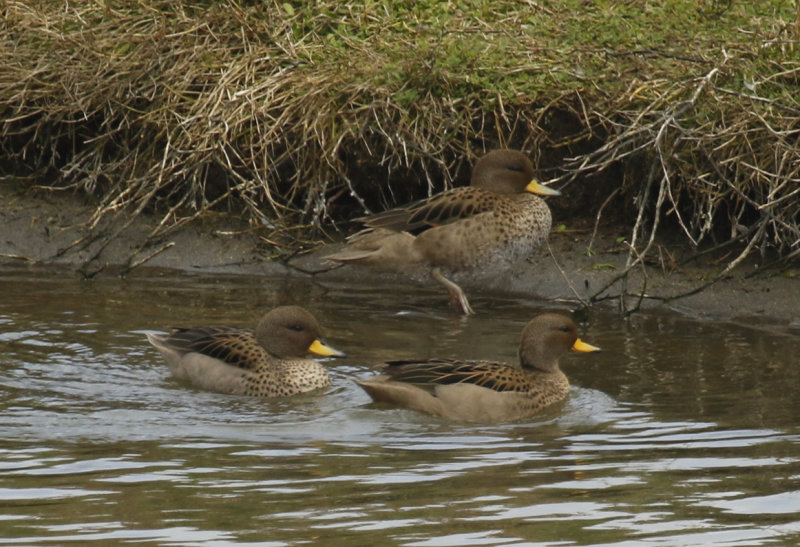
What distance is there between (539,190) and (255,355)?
9.07 ft

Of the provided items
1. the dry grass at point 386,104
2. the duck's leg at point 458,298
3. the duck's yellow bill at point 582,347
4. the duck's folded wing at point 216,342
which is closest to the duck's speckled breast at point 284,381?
the duck's folded wing at point 216,342

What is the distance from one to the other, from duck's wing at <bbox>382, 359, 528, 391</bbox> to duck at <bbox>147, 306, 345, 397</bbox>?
22.6 inches

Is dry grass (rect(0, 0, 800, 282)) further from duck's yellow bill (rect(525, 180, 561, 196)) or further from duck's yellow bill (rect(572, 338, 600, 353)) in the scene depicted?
duck's yellow bill (rect(572, 338, 600, 353))

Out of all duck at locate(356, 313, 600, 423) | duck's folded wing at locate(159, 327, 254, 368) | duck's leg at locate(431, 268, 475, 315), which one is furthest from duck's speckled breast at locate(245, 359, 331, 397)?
duck's leg at locate(431, 268, 475, 315)

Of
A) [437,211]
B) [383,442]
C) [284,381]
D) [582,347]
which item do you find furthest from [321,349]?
[437,211]

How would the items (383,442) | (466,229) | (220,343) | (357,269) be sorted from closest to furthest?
(383,442)
(220,343)
(466,229)
(357,269)

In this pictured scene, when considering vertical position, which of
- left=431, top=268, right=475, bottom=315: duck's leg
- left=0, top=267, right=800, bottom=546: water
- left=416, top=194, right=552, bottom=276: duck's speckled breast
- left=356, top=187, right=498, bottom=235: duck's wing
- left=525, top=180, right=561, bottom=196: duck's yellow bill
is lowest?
left=0, top=267, right=800, bottom=546: water

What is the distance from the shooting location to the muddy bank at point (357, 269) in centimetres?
912

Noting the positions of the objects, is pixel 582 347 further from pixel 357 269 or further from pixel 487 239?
pixel 357 269

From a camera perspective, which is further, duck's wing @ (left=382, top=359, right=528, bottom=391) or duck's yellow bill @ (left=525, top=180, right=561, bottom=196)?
duck's yellow bill @ (left=525, top=180, right=561, bottom=196)

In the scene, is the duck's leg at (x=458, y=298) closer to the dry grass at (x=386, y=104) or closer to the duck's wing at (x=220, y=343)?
the dry grass at (x=386, y=104)

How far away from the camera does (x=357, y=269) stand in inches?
404

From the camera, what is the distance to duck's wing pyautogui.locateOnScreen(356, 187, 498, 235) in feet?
31.0

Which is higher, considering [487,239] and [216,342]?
[487,239]
